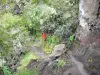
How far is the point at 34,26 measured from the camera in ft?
53.3

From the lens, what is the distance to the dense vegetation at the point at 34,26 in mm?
14820

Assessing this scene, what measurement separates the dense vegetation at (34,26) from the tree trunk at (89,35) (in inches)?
54.5

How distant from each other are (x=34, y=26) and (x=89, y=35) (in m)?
4.24

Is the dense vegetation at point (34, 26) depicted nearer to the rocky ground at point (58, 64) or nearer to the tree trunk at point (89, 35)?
the rocky ground at point (58, 64)

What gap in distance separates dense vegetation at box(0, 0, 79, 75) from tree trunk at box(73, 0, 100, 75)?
138 centimetres

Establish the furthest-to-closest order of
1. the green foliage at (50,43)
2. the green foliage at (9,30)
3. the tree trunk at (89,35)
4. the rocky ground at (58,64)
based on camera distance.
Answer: the green foliage at (50,43) → the green foliage at (9,30) → the tree trunk at (89,35) → the rocky ground at (58,64)

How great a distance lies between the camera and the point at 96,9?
1322 centimetres

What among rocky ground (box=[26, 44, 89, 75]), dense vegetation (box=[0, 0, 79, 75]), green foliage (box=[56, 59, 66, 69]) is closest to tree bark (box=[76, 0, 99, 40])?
dense vegetation (box=[0, 0, 79, 75])

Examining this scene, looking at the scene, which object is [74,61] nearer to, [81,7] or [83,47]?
[83,47]

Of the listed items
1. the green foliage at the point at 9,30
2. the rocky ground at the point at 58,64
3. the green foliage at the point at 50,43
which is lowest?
the rocky ground at the point at 58,64

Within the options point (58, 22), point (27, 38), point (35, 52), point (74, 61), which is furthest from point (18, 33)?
point (74, 61)

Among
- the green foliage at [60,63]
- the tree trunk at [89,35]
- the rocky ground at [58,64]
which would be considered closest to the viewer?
the rocky ground at [58,64]

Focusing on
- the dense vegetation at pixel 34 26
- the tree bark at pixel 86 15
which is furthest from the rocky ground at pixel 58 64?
the tree bark at pixel 86 15

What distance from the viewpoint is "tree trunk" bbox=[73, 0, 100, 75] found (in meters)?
12.9
